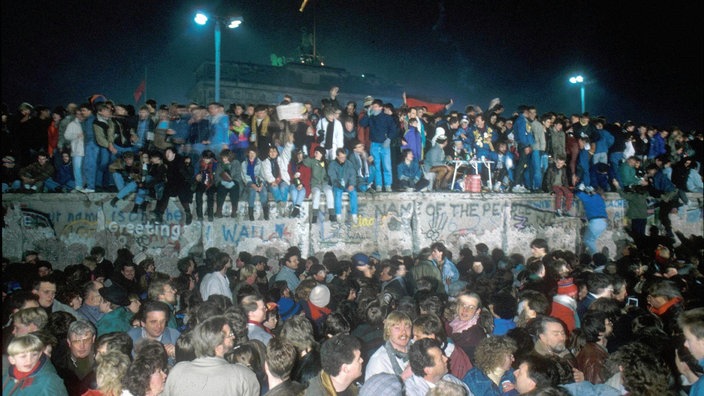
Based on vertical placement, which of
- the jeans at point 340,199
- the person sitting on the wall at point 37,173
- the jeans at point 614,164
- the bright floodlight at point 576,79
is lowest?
the jeans at point 340,199

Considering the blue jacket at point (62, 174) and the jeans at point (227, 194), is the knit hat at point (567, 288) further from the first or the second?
the blue jacket at point (62, 174)

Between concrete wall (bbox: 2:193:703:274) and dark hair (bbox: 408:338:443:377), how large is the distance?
8.09 m

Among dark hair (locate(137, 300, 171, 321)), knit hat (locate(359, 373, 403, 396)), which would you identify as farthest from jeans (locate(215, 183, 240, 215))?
knit hat (locate(359, 373, 403, 396))

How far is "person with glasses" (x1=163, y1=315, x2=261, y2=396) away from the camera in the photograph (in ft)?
13.3

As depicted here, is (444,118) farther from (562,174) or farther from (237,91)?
(237,91)

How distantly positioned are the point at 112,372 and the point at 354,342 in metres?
2.11

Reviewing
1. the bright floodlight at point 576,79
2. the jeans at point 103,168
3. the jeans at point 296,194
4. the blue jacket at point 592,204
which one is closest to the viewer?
the jeans at point 103,168

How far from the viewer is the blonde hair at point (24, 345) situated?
4.05m

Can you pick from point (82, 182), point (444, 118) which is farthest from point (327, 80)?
point (82, 182)

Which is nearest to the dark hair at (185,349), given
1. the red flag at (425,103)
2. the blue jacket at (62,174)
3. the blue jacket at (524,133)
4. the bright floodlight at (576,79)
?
the blue jacket at (62,174)

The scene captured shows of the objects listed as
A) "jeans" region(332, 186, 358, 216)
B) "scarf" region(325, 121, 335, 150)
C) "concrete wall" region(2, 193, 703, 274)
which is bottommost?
"concrete wall" region(2, 193, 703, 274)

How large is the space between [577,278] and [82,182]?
34.2 ft

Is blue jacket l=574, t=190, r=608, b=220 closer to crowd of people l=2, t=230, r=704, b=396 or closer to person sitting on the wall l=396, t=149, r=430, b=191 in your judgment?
person sitting on the wall l=396, t=149, r=430, b=191

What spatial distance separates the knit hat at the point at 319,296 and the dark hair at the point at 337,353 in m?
2.56
